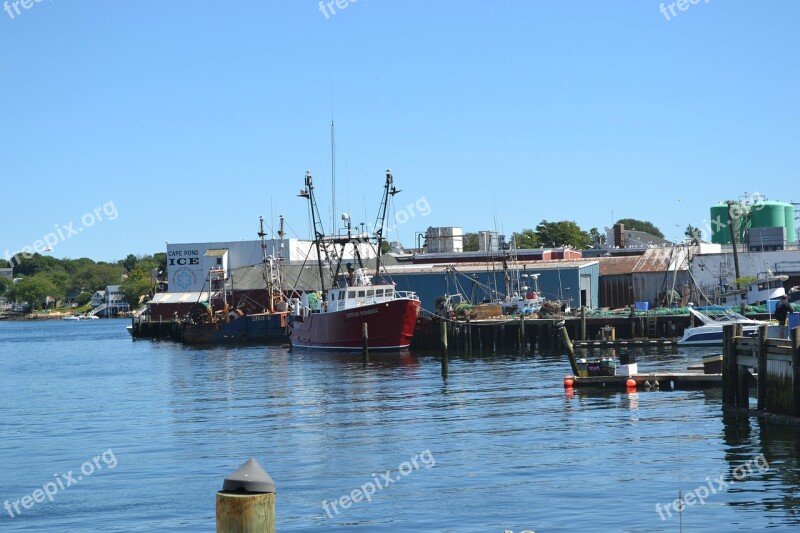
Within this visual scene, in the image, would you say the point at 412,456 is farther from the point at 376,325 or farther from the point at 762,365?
the point at 376,325

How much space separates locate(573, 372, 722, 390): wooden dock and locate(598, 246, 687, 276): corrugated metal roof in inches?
1733

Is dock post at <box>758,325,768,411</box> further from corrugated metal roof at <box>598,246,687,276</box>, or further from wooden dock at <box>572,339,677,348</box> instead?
corrugated metal roof at <box>598,246,687,276</box>

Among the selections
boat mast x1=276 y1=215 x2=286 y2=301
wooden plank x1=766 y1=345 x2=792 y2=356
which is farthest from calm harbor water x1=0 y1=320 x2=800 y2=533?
boat mast x1=276 y1=215 x2=286 y2=301

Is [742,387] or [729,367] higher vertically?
[729,367]

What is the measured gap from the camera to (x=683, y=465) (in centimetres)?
2453

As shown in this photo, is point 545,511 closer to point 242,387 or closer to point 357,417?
point 357,417

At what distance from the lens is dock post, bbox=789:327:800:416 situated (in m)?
25.5

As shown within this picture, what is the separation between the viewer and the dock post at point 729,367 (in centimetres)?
3056

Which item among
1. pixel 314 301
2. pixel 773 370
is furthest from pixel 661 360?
pixel 314 301

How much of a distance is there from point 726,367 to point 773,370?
313 cm

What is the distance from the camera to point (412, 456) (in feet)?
89.0

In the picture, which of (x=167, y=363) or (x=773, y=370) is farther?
(x=167, y=363)

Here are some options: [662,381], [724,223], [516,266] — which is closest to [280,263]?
[516,266]

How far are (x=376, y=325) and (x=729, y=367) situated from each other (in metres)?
38.6
